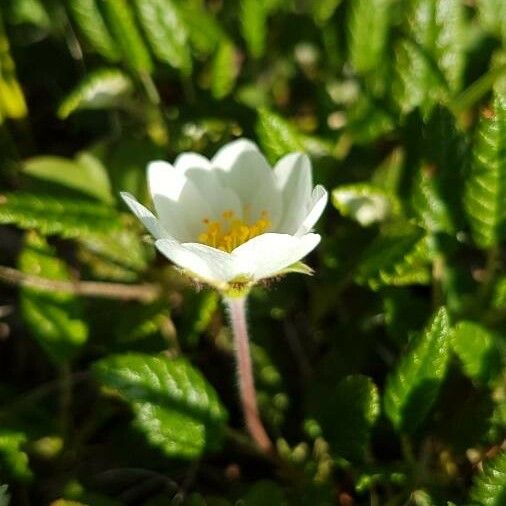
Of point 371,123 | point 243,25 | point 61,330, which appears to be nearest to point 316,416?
point 61,330

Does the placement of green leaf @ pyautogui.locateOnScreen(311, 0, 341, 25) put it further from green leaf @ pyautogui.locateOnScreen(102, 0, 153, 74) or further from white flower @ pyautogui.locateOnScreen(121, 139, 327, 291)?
white flower @ pyautogui.locateOnScreen(121, 139, 327, 291)

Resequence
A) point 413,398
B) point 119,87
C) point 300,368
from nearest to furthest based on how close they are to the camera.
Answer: point 413,398 < point 300,368 < point 119,87

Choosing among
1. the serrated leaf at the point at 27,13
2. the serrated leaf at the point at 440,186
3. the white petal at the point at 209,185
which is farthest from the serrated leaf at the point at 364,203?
the serrated leaf at the point at 27,13

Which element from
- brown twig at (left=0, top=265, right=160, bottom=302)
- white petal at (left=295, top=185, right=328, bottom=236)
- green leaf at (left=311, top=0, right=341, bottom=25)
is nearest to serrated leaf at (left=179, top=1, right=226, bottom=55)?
green leaf at (left=311, top=0, right=341, bottom=25)

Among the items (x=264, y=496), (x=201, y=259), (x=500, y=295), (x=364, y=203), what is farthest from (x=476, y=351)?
(x=201, y=259)

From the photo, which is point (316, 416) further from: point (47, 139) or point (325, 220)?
point (47, 139)

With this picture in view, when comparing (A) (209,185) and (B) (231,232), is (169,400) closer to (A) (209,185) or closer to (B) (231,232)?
(B) (231,232)
